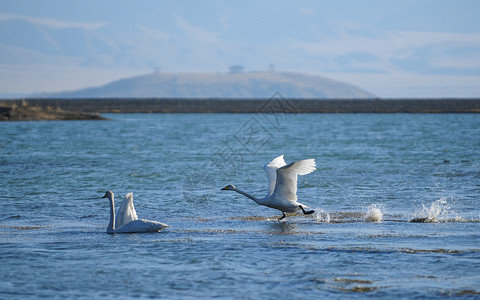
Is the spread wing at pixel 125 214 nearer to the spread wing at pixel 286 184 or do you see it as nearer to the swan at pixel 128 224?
the swan at pixel 128 224

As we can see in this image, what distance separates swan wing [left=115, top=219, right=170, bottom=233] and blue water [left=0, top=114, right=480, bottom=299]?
0.42m

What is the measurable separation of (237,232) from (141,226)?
201 cm

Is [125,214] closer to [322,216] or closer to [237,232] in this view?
[237,232]

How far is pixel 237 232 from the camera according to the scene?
14.7 metres

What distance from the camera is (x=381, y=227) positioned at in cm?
1503

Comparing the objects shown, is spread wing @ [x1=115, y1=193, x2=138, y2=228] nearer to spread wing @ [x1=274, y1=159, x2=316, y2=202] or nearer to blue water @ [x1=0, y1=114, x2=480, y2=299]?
blue water @ [x1=0, y1=114, x2=480, y2=299]

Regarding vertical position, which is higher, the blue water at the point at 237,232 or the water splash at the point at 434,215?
the water splash at the point at 434,215

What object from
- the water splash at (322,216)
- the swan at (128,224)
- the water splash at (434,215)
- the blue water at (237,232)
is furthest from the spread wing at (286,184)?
the swan at (128,224)

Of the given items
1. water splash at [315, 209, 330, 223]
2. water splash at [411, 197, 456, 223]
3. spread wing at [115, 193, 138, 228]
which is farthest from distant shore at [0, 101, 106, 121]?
water splash at [411, 197, 456, 223]

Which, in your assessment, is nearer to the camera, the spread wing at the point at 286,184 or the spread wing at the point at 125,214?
the spread wing at the point at 125,214

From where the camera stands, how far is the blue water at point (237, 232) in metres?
10.5

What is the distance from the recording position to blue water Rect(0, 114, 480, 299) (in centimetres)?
1045

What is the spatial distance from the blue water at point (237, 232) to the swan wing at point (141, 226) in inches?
16.4

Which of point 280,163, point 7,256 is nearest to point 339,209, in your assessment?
point 280,163
